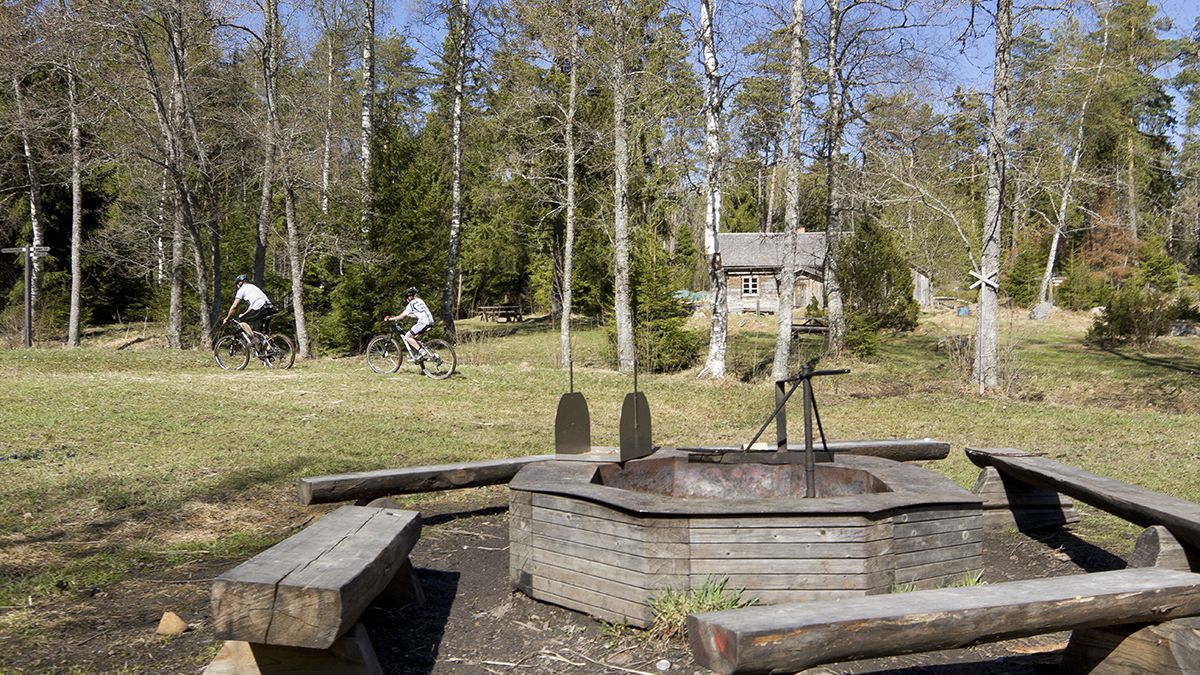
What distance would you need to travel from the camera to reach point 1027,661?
3867 mm

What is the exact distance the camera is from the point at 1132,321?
23.3m

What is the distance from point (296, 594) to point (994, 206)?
43.0 feet

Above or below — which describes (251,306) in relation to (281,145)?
below

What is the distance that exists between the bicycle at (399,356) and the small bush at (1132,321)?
60.0ft

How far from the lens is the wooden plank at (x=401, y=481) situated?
5.23 metres

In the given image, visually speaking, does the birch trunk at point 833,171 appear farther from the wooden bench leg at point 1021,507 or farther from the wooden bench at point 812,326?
the wooden bench leg at point 1021,507

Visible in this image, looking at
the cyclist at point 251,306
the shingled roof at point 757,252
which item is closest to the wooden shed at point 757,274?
the shingled roof at point 757,252

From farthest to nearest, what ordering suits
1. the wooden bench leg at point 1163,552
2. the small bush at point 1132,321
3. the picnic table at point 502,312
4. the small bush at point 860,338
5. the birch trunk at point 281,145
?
1. the picnic table at point 502,312
2. the small bush at point 1132,321
3. the small bush at point 860,338
4. the birch trunk at point 281,145
5. the wooden bench leg at point 1163,552

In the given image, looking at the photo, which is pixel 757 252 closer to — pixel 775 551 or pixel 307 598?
pixel 775 551

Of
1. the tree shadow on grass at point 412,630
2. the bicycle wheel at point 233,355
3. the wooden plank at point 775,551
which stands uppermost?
the bicycle wheel at point 233,355

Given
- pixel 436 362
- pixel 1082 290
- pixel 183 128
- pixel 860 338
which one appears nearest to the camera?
pixel 436 362

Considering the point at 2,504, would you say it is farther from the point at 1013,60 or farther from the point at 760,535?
the point at 1013,60

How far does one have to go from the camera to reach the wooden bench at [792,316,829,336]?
25.6m

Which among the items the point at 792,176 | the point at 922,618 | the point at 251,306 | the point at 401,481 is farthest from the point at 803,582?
the point at 251,306
